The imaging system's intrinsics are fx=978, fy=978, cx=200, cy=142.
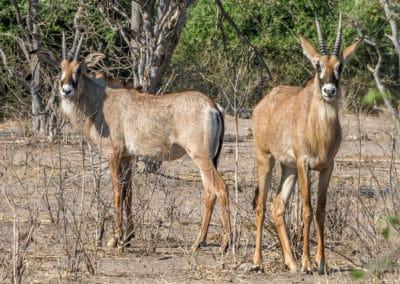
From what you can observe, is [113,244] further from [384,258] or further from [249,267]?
[384,258]

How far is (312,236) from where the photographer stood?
30.4ft

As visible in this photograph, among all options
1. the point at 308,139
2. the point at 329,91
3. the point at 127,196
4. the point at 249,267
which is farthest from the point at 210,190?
the point at 329,91

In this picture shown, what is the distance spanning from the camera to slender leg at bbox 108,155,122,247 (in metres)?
9.15

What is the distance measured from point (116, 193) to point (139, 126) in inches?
32.5

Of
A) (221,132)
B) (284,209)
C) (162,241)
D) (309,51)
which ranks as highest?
(309,51)

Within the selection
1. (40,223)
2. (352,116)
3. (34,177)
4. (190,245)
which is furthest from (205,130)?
(352,116)

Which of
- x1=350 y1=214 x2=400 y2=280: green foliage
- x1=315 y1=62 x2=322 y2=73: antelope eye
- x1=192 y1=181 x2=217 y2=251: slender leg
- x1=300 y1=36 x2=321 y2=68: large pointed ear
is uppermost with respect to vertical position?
x1=300 y1=36 x2=321 y2=68: large pointed ear

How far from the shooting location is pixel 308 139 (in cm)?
798

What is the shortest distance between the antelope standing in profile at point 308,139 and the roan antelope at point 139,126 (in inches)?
37.9

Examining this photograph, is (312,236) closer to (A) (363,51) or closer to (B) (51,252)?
(B) (51,252)

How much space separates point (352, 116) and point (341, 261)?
12499 millimetres

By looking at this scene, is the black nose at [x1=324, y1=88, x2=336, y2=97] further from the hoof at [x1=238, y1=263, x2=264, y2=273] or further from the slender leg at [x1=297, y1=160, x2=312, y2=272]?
the hoof at [x1=238, y1=263, x2=264, y2=273]

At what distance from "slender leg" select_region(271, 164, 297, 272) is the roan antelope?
0.77 metres

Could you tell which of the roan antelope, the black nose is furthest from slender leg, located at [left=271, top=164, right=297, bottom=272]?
the black nose
